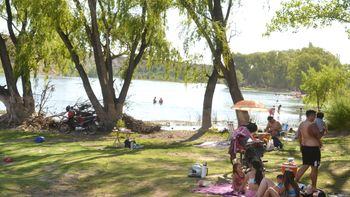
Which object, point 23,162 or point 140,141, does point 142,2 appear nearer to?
point 140,141

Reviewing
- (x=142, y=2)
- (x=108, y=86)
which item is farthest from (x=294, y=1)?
(x=108, y=86)

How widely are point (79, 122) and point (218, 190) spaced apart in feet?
40.8

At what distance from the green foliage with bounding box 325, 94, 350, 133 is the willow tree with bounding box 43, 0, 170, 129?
8509 millimetres

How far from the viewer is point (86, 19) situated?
832 inches

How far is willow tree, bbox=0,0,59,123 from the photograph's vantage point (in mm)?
20688

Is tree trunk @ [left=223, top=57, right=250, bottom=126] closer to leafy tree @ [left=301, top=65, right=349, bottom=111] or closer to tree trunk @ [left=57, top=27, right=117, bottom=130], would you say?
tree trunk @ [left=57, top=27, right=117, bottom=130]

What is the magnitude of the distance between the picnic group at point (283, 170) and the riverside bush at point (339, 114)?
42.0 feet

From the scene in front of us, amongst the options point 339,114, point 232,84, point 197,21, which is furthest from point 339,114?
point 197,21

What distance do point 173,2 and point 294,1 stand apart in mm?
A: 5057

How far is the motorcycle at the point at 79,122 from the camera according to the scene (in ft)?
68.2

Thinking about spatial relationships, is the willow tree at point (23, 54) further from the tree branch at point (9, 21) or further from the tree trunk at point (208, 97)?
the tree trunk at point (208, 97)

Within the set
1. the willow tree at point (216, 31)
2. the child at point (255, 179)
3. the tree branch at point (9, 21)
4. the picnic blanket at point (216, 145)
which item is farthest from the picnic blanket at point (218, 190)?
the tree branch at point (9, 21)

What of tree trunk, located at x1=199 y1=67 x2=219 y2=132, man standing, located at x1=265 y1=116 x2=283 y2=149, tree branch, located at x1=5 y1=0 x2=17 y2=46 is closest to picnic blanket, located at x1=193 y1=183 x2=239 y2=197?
man standing, located at x1=265 y1=116 x2=283 y2=149

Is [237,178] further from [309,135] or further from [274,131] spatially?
[274,131]
